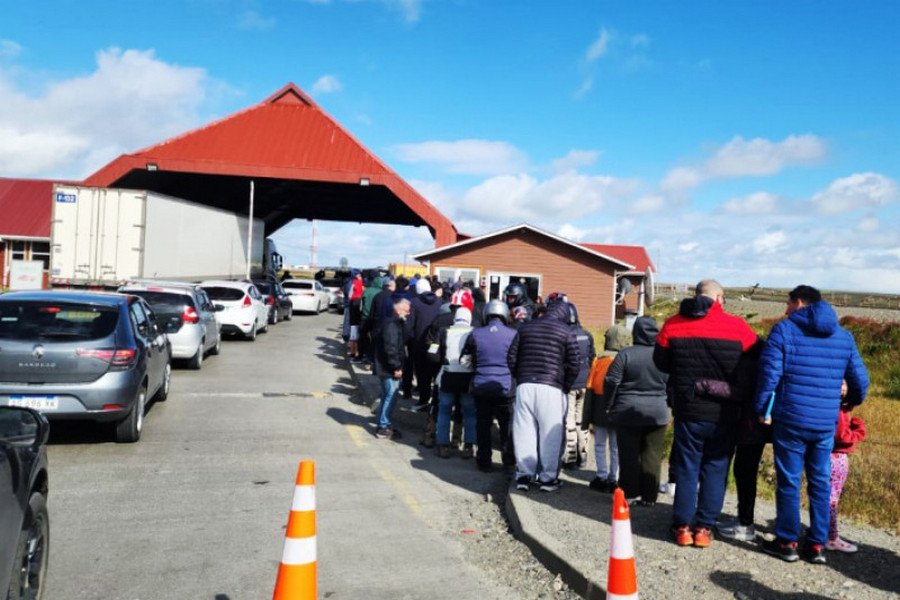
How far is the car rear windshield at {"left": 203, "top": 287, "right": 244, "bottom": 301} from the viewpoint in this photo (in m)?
21.6

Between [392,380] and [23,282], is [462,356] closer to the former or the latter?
[392,380]

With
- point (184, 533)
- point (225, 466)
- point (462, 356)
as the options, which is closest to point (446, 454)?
point (462, 356)

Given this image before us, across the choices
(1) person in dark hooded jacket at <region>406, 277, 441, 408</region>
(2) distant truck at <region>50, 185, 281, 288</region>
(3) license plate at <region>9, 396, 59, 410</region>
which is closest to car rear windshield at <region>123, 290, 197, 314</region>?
(2) distant truck at <region>50, 185, 281, 288</region>

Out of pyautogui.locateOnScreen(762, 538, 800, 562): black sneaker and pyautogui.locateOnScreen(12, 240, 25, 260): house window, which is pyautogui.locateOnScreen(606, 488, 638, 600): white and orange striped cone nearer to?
pyautogui.locateOnScreen(762, 538, 800, 562): black sneaker

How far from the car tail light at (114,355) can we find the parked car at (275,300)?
1808cm

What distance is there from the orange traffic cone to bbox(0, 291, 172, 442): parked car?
215 inches

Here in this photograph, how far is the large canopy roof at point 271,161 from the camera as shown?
29266 mm

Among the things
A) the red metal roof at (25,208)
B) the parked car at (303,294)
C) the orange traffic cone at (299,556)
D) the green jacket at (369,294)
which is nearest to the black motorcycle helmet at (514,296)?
the green jacket at (369,294)

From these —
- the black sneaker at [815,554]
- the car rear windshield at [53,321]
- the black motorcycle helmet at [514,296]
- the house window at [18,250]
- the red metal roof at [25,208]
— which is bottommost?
the black sneaker at [815,554]

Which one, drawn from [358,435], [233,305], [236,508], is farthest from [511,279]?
[236,508]

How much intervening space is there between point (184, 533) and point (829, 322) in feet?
15.8

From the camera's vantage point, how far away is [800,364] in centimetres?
552

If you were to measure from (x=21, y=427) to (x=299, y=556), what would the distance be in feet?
5.17

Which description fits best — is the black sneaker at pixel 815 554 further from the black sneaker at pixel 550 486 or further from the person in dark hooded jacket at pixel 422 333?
the person in dark hooded jacket at pixel 422 333
